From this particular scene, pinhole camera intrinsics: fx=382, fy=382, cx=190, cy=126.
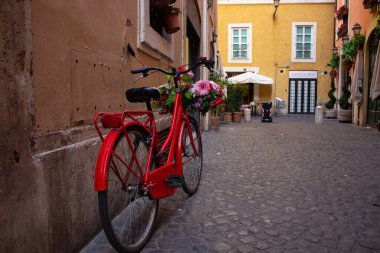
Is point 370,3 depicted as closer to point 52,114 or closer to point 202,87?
point 202,87

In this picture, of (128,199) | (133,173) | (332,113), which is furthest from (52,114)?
(332,113)

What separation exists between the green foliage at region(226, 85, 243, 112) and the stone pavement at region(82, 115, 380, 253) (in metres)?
9.36

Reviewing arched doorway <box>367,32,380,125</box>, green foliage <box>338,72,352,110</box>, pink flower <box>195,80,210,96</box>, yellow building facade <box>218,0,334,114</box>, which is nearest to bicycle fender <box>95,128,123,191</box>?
pink flower <box>195,80,210,96</box>

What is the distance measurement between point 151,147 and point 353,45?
12.1 meters

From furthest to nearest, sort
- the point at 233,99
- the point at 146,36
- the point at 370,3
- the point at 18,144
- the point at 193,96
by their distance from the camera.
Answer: the point at 233,99, the point at 370,3, the point at 146,36, the point at 193,96, the point at 18,144

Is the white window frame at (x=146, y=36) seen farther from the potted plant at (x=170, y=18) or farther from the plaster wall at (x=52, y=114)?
the plaster wall at (x=52, y=114)

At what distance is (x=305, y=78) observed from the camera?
902 inches

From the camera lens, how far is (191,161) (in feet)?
12.6

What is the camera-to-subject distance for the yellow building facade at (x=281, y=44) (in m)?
22.8

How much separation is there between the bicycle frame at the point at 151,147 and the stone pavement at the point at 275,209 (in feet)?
1.27

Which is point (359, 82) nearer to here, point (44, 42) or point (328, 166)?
point (328, 166)

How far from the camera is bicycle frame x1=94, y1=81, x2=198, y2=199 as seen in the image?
2.11 metres

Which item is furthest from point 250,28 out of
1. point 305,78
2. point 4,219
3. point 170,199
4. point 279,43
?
Answer: point 4,219

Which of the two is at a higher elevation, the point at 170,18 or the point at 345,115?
the point at 170,18
